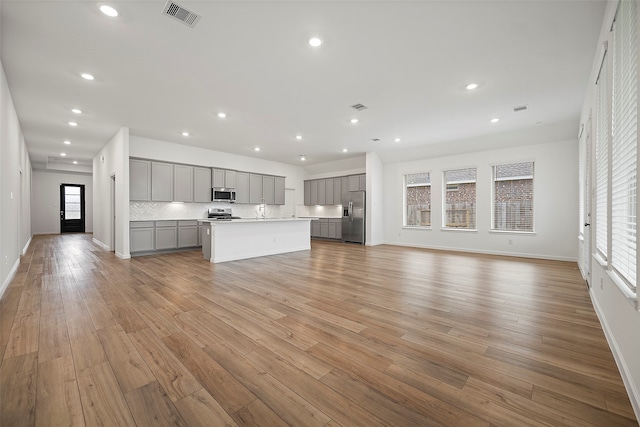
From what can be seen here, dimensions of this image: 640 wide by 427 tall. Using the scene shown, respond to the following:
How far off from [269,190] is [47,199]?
10488 mm

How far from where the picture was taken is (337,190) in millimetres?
10219

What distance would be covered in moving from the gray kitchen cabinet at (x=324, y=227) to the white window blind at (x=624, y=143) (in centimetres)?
860

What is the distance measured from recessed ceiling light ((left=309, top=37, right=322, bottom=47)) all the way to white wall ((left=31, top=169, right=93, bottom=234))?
14833 millimetres

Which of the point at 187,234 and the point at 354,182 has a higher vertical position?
the point at 354,182

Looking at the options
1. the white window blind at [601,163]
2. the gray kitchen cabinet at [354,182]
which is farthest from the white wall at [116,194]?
the white window blind at [601,163]

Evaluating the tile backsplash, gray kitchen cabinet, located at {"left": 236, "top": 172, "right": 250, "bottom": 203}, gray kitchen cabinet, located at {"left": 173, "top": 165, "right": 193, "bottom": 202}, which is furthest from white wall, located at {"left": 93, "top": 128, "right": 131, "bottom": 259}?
gray kitchen cabinet, located at {"left": 236, "top": 172, "right": 250, "bottom": 203}

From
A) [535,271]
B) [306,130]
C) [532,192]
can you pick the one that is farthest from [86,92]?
[532,192]

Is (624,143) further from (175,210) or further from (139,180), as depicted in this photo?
(175,210)

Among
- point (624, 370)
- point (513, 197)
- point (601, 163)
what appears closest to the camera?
point (624, 370)

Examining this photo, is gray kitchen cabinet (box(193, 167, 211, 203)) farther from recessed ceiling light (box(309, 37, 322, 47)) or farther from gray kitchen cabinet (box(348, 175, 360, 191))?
recessed ceiling light (box(309, 37, 322, 47))

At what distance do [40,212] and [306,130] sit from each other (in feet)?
43.5

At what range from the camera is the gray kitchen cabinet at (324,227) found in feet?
34.8

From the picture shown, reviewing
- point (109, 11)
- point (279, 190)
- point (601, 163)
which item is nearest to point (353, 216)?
point (279, 190)

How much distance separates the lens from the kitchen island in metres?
5.81
